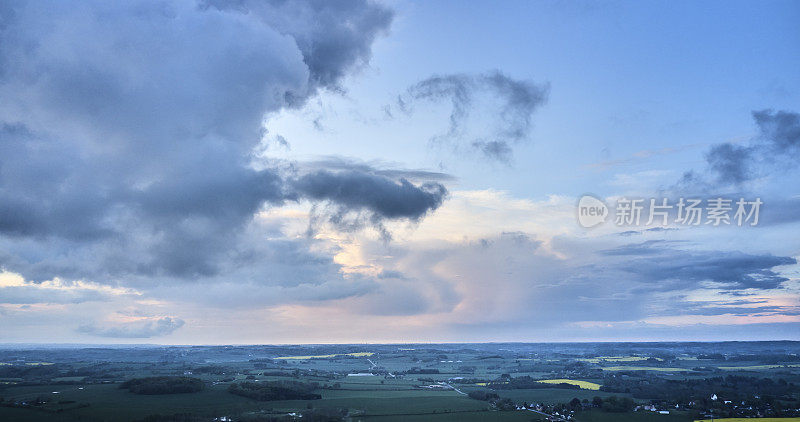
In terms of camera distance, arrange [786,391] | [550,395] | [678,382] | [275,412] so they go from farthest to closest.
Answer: [678,382], [550,395], [786,391], [275,412]

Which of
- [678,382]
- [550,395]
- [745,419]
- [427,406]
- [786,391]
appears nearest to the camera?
[745,419]

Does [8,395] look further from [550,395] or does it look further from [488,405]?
[550,395]

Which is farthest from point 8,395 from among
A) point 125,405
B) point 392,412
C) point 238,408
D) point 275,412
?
point 392,412

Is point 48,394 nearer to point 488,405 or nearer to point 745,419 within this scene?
point 488,405

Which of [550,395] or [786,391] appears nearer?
[786,391]

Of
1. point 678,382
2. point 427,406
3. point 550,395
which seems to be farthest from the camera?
point 678,382

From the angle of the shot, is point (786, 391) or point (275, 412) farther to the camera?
point (786, 391)

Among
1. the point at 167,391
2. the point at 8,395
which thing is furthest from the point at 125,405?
the point at 8,395

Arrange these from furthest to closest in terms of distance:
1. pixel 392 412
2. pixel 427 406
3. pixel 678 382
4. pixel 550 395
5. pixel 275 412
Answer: pixel 678 382
pixel 550 395
pixel 427 406
pixel 392 412
pixel 275 412
